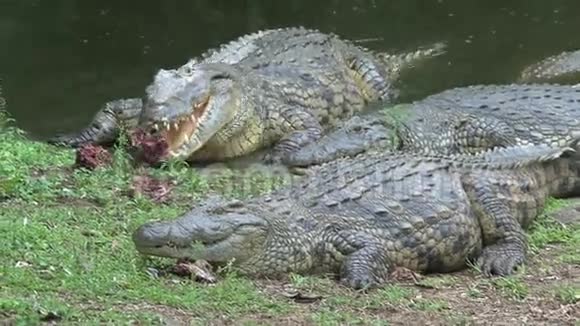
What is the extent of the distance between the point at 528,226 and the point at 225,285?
90.4 inches

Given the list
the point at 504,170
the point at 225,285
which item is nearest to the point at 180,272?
the point at 225,285

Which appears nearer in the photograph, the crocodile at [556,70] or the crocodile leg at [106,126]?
the crocodile leg at [106,126]

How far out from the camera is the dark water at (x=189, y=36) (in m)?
11.4

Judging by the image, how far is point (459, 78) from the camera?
11594 mm

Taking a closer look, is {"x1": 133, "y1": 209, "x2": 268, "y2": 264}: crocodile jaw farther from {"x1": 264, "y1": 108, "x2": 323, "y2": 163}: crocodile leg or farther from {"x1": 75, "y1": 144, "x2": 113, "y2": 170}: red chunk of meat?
{"x1": 264, "y1": 108, "x2": 323, "y2": 163}: crocodile leg

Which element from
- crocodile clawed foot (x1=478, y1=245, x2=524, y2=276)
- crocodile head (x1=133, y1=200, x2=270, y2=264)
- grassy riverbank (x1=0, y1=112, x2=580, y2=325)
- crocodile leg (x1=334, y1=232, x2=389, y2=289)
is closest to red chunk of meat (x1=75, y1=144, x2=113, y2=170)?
grassy riverbank (x1=0, y1=112, x2=580, y2=325)

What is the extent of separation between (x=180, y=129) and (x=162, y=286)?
3.43 m

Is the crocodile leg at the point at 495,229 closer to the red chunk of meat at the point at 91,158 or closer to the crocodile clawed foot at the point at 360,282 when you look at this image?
the crocodile clawed foot at the point at 360,282

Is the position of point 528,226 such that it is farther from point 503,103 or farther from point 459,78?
point 459,78

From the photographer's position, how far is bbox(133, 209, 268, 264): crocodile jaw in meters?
5.41

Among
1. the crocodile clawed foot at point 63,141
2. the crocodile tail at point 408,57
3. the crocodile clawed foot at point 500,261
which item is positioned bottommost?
the crocodile clawed foot at point 500,261

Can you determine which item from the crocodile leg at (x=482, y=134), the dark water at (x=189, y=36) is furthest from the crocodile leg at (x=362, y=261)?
the dark water at (x=189, y=36)

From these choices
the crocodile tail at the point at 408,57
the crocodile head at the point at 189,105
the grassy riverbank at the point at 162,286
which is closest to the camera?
the grassy riverbank at the point at 162,286

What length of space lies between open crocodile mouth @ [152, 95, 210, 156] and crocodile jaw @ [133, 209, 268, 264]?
2603mm
